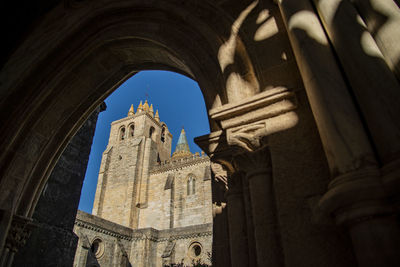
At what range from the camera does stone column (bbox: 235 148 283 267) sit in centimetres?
173

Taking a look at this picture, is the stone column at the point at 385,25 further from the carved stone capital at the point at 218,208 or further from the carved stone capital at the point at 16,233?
the carved stone capital at the point at 16,233

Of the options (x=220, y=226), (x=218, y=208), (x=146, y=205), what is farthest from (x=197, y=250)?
(x=220, y=226)

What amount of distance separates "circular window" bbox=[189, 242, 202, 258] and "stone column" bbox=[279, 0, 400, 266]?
20.3m

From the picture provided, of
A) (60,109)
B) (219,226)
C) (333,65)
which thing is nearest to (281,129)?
(333,65)

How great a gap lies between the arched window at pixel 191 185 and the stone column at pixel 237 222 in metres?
25.9

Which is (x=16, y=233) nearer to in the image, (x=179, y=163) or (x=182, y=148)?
(x=179, y=163)

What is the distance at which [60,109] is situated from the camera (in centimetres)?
422

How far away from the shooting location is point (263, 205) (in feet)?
6.27

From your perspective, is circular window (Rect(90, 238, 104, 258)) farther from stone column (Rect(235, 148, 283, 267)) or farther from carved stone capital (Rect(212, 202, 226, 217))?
stone column (Rect(235, 148, 283, 267))

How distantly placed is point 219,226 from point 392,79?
186 centimetres

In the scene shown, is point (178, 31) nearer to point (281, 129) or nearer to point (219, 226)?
point (281, 129)

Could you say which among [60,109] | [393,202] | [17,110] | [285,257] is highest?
[60,109]

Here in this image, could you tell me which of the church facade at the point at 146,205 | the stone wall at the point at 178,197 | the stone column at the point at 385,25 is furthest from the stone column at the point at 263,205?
the stone wall at the point at 178,197

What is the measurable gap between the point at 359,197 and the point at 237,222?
1.05 metres
